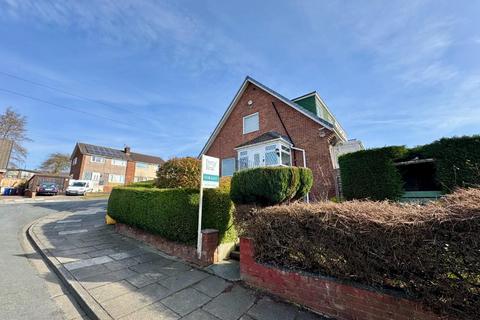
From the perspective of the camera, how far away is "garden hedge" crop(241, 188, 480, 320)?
2271mm

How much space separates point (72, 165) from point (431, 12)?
170 feet

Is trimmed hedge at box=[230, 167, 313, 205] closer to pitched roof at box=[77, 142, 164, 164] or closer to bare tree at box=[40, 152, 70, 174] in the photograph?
pitched roof at box=[77, 142, 164, 164]

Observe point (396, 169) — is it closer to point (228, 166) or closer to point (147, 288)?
point (147, 288)

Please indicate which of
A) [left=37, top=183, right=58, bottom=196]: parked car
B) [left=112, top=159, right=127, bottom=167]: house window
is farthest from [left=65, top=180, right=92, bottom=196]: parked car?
[left=112, top=159, right=127, bottom=167]: house window

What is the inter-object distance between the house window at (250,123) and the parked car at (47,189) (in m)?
26.2

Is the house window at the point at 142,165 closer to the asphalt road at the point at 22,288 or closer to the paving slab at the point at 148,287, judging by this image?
the asphalt road at the point at 22,288

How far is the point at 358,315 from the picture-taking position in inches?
116

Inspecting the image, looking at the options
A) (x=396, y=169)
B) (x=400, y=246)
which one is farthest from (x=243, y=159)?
(x=400, y=246)

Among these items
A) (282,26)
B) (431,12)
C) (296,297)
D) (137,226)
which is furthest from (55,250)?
(431,12)

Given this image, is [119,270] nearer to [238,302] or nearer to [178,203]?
[178,203]

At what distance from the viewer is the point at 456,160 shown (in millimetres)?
7527

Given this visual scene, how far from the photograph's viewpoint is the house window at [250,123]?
15400 millimetres

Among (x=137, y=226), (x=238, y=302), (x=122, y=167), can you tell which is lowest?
(x=238, y=302)

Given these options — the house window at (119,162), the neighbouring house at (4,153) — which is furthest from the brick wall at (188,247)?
the house window at (119,162)
